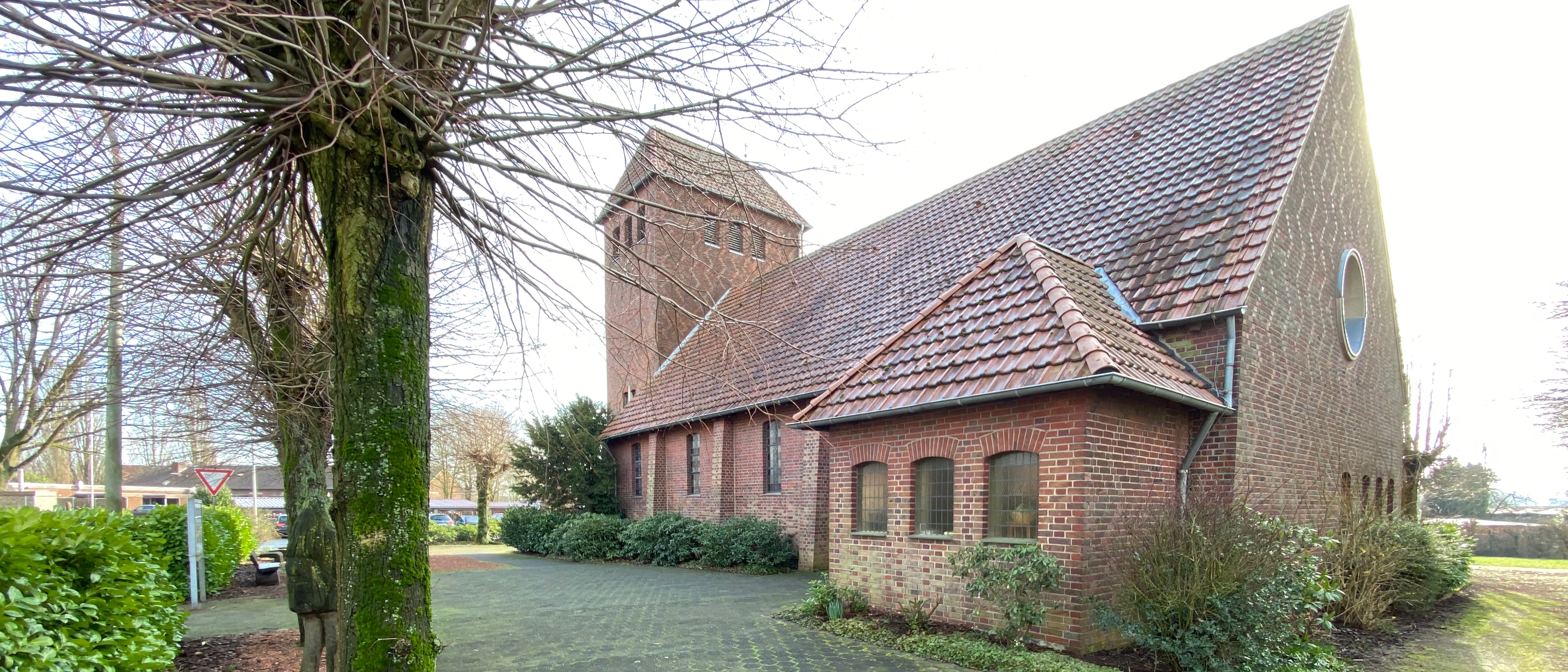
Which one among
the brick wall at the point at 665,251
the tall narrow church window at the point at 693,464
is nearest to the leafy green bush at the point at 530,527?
the tall narrow church window at the point at 693,464

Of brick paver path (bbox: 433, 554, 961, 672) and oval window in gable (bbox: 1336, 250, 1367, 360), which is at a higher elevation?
oval window in gable (bbox: 1336, 250, 1367, 360)

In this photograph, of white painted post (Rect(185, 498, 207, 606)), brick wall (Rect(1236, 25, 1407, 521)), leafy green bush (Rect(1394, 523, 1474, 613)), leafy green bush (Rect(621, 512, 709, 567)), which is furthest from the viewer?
leafy green bush (Rect(621, 512, 709, 567))

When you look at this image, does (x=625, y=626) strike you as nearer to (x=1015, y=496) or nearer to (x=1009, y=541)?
(x=1009, y=541)

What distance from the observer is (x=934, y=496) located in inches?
387

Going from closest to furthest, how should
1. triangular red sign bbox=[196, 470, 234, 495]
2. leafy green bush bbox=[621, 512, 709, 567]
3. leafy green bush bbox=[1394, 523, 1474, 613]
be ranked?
1. leafy green bush bbox=[1394, 523, 1474, 613]
2. triangular red sign bbox=[196, 470, 234, 495]
3. leafy green bush bbox=[621, 512, 709, 567]

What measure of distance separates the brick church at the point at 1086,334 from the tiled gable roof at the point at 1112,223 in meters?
0.05

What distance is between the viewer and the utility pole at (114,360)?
5309mm

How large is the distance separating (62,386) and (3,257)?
469 inches

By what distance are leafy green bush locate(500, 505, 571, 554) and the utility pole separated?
37.8 ft

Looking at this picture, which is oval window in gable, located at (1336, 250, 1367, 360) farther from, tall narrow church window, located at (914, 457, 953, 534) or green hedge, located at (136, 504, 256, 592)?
green hedge, located at (136, 504, 256, 592)

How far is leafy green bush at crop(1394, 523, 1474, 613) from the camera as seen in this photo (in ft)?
38.7

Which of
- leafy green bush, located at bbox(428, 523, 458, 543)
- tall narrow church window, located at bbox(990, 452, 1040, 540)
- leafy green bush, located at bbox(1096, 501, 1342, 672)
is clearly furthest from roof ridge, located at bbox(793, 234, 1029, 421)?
leafy green bush, located at bbox(428, 523, 458, 543)

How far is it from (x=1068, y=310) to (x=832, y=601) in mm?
4526

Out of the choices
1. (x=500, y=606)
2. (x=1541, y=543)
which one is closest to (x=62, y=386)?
(x=500, y=606)
